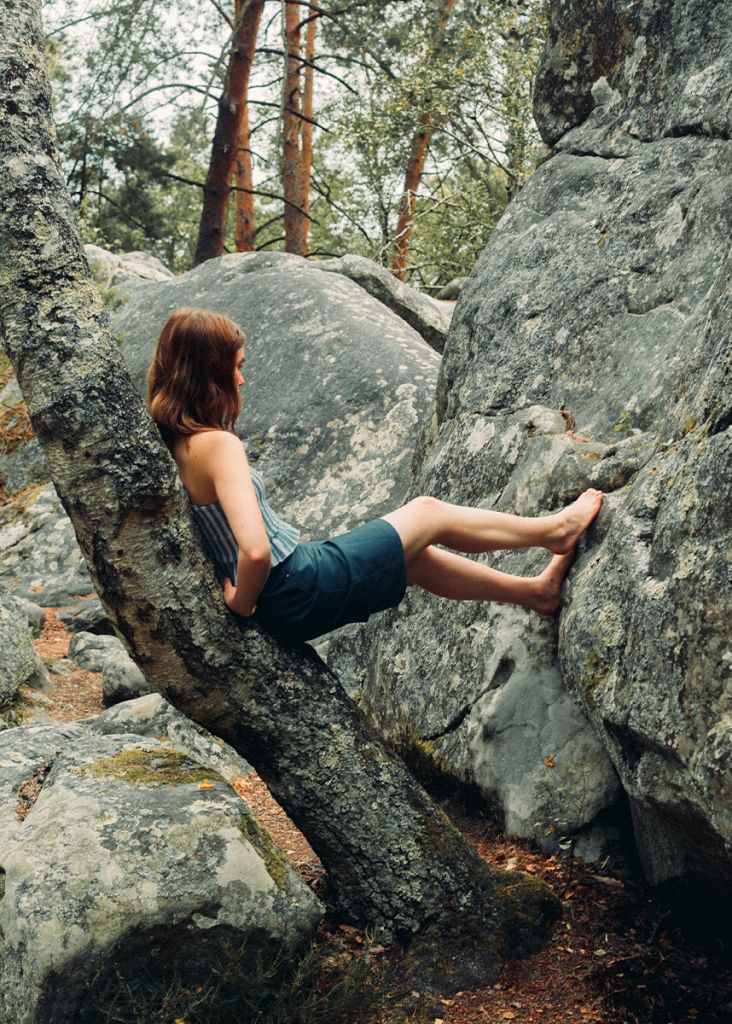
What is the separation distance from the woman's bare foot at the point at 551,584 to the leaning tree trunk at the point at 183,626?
1.01m

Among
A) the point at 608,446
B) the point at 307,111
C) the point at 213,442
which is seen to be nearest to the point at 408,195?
the point at 307,111

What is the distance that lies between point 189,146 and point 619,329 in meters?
22.0

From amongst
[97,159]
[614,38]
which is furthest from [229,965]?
[97,159]

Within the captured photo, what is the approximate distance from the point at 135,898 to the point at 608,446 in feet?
9.29

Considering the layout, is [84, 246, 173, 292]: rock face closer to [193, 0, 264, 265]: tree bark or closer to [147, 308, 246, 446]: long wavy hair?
[193, 0, 264, 265]: tree bark

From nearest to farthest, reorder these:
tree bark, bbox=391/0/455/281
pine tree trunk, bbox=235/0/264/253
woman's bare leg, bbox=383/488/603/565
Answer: woman's bare leg, bbox=383/488/603/565 → tree bark, bbox=391/0/455/281 → pine tree trunk, bbox=235/0/264/253

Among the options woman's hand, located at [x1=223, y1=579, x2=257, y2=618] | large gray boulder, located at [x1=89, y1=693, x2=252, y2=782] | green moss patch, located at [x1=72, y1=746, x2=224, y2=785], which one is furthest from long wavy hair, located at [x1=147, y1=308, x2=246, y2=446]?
large gray boulder, located at [x1=89, y1=693, x2=252, y2=782]

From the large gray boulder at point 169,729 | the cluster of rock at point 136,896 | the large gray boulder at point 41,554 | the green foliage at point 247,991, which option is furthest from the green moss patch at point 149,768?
the large gray boulder at point 41,554

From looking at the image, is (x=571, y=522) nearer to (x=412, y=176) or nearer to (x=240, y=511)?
(x=240, y=511)

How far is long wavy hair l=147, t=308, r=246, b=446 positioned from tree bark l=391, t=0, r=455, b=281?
1234cm

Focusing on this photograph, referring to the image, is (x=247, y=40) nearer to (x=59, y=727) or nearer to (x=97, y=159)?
(x=97, y=159)

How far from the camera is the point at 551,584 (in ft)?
15.3

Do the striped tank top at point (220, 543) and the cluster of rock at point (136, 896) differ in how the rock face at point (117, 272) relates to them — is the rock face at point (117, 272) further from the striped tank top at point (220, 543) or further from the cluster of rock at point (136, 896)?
the cluster of rock at point (136, 896)

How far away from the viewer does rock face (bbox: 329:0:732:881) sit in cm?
335
